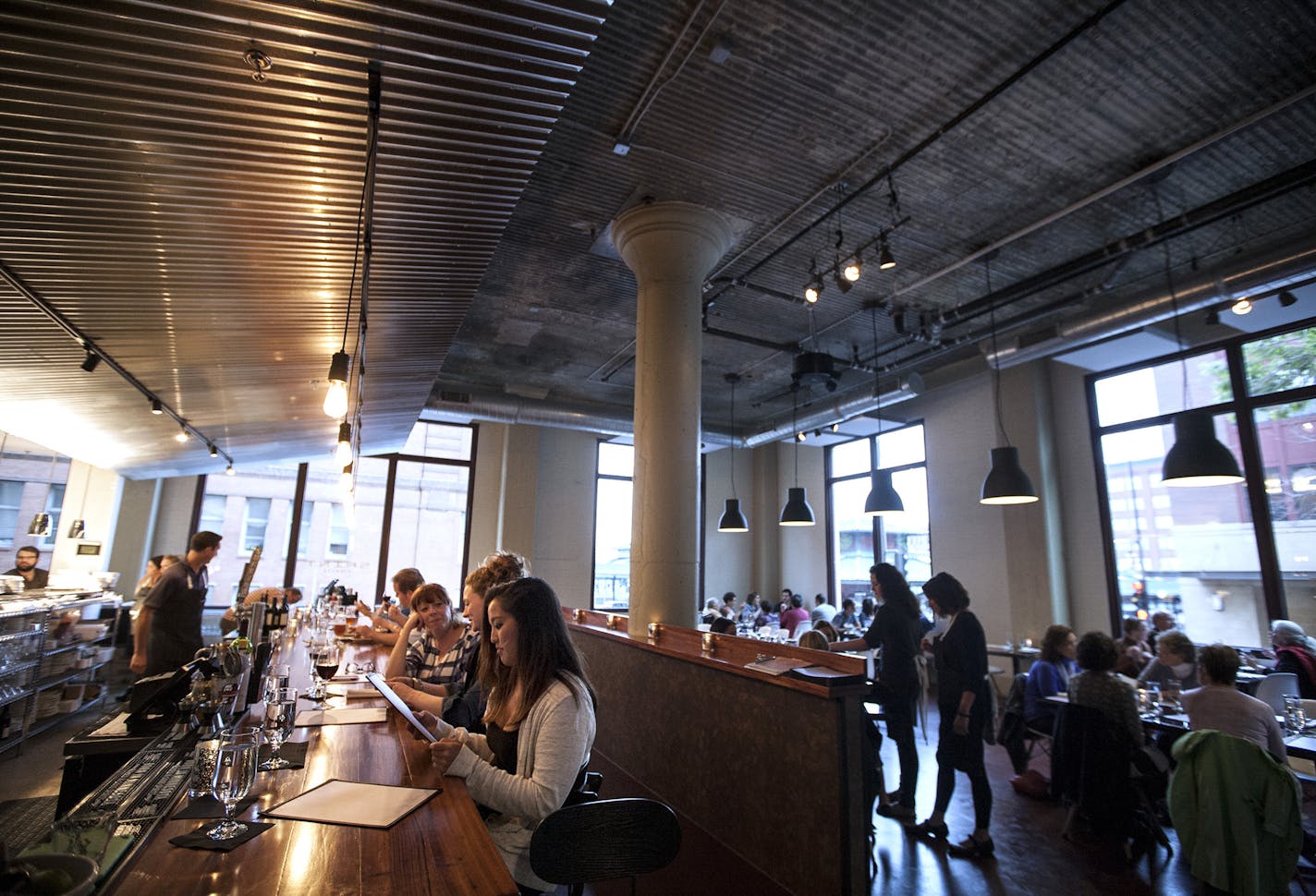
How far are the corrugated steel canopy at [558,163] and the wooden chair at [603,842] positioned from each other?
95.7 inches

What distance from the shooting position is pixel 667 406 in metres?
4.72

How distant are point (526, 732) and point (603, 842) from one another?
16.2 inches

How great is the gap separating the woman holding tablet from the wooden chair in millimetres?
140

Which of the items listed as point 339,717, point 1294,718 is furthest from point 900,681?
point 339,717

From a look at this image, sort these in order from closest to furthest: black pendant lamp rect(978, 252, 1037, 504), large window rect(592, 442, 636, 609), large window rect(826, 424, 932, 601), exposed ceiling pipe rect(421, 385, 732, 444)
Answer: black pendant lamp rect(978, 252, 1037, 504) → exposed ceiling pipe rect(421, 385, 732, 444) → large window rect(826, 424, 932, 601) → large window rect(592, 442, 636, 609)

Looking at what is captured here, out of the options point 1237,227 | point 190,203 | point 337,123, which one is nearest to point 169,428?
point 190,203

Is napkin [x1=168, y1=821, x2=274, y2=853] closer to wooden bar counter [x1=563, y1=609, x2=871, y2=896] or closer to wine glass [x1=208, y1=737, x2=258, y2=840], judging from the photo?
wine glass [x1=208, y1=737, x2=258, y2=840]

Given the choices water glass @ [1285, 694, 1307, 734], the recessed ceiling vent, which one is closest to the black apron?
the recessed ceiling vent

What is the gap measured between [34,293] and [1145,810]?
22.6 feet

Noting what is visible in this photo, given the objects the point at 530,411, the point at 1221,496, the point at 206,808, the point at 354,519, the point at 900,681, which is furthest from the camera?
the point at 354,519

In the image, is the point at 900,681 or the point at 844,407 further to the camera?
the point at 844,407

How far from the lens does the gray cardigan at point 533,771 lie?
184cm

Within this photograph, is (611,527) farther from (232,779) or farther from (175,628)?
(232,779)

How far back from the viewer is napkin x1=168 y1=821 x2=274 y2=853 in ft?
4.68
